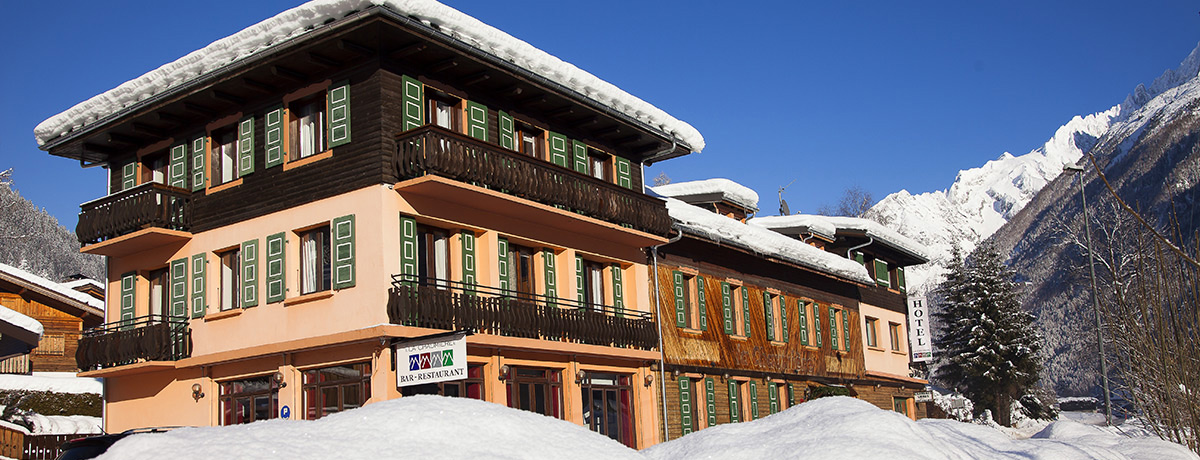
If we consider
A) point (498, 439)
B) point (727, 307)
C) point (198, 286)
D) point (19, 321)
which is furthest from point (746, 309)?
point (498, 439)

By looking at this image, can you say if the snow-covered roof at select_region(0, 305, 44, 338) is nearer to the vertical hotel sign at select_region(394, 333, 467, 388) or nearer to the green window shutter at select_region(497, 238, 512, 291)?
the vertical hotel sign at select_region(394, 333, 467, 388)

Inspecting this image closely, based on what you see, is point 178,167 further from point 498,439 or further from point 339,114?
point 498,439

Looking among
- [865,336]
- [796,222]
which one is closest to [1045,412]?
[865,336]

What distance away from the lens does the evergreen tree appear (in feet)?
174

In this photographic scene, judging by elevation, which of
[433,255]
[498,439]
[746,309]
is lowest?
[498,439]

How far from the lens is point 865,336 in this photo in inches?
1538

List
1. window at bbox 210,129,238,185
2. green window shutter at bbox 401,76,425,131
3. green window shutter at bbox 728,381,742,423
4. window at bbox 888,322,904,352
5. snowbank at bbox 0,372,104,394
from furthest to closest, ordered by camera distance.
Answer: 1. window at bbox 888,322,904,352
2. snowbank at bbox 0,372,104,394
3. green window shutter at bbox 728,381,742,423
4. window at bbox 210,129,238,185
5. green window shutter at bbox 401,76,425,131

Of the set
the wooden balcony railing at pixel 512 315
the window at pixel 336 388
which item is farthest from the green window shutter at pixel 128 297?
the wooden balcony railing at pixel 512 315

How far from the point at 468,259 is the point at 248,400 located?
5072 mm

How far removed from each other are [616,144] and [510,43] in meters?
6.32

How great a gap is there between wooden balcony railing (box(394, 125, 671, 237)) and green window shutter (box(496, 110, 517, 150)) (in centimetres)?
106

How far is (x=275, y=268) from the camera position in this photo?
20984 mm

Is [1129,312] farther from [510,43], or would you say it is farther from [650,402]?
[650,402]

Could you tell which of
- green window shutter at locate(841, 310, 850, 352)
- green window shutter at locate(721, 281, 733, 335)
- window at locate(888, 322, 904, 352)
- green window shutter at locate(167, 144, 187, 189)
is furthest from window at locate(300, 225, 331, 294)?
window at locate(888, 322, 904, 352)
